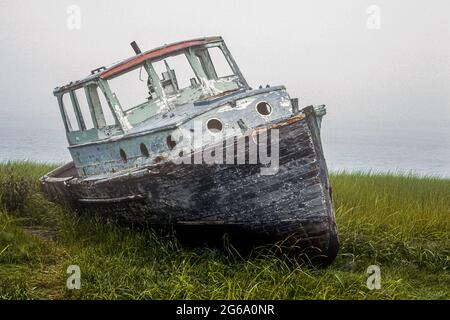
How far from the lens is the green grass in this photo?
5.18m

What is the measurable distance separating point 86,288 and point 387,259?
367 centimetres

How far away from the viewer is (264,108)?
665cm

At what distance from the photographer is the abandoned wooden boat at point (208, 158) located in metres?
5.66

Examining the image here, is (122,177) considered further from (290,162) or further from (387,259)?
(387,259)

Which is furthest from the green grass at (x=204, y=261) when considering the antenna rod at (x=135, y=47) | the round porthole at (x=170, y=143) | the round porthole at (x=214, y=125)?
the antenna rod at (x=135, y=47)

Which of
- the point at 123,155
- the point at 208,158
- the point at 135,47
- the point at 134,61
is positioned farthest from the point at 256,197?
the point at 135,47

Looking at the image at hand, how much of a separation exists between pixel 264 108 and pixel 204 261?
6.51 ft

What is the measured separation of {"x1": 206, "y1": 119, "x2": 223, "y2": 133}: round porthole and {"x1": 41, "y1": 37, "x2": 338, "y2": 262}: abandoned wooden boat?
0.04 feet

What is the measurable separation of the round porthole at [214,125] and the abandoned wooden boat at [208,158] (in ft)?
0.04

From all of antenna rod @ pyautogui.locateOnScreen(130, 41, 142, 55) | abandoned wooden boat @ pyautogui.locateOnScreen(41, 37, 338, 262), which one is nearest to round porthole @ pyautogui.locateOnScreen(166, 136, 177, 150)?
abandoned wooden boat @ pyautogui.locateOnScreen(41, 37, 338, 262)

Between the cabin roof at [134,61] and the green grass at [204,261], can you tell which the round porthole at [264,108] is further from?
the green grass at [204,261]

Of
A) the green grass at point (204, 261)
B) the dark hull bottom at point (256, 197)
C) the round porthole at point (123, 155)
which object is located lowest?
the green grass at point (204, 261)

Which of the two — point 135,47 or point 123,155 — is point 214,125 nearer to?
point 123,155

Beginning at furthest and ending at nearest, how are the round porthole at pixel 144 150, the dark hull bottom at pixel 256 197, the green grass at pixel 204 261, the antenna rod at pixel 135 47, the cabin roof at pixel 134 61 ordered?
the antenna rod at pixel 135 47 < the cabin roof at pixel 134 61 < the round porthole at pixel 144 150 < the dark hull bottom at pixel 256 197 < the green grass at pixel 204 261
